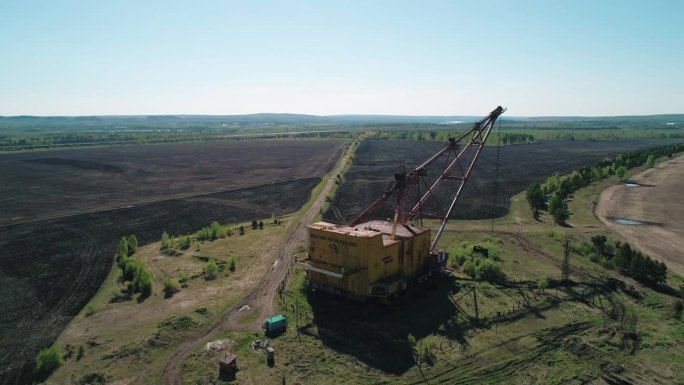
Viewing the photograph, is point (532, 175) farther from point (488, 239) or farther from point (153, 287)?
point (153, 287)

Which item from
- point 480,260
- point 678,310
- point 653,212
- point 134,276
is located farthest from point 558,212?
point 134,276

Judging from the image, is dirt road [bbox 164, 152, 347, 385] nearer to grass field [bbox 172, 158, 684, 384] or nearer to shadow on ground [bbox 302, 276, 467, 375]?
grass field [bbox 172, 158, 684, 384]

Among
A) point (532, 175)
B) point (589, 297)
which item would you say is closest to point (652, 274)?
point (589, 297)

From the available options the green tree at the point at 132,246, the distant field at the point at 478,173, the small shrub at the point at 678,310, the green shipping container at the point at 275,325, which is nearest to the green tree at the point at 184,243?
the green tree at the point at 132,246

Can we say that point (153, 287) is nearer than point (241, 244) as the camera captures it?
Yes

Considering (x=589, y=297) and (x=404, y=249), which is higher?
(x=404, y=249)

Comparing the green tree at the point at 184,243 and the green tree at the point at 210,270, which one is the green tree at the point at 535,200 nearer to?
the green tree at the point at 210,270

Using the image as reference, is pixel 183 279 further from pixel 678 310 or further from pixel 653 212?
pixel 653 212

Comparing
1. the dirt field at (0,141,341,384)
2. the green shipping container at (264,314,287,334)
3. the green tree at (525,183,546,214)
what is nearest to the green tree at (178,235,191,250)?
the dirt field at (0,141,341,384)
